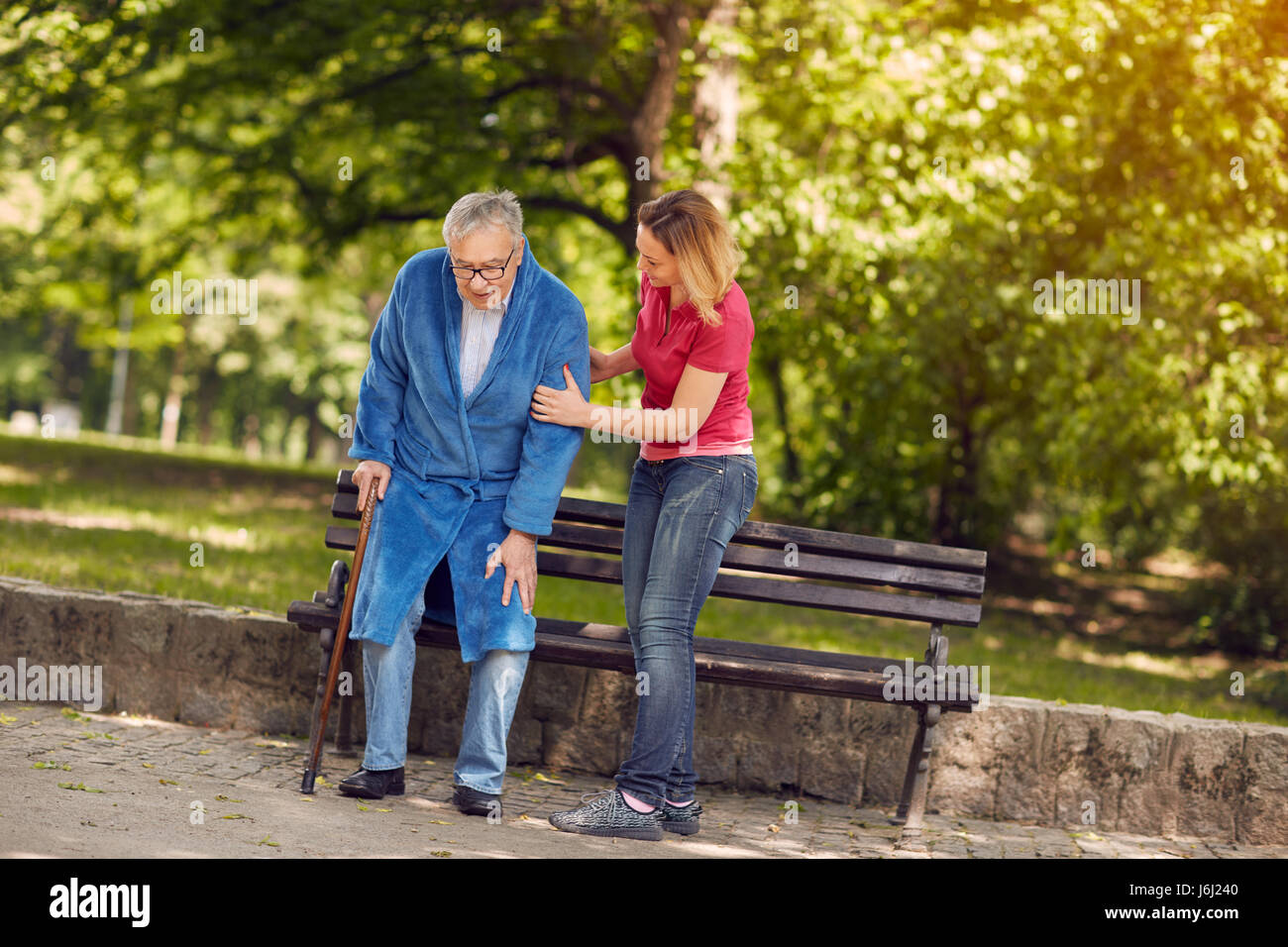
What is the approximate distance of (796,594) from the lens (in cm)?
479

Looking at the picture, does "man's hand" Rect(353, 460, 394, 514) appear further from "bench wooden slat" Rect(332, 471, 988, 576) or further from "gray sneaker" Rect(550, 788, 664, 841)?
"gray sneaker" Rect(550, 788, 664, 841)

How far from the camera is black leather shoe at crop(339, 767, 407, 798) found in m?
4.30

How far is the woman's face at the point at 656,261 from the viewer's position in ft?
13.9

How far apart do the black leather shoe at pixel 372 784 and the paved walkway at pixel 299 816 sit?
32 mm

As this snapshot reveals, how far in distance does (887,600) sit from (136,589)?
364 centimetres

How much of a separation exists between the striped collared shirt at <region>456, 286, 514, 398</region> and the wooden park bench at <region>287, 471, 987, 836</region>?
622 millimetres

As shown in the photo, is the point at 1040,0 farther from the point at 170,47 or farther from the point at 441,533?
the point at 441,533

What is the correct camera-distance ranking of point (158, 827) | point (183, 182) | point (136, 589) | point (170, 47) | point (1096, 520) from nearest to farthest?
1. point (158, 827)
2. point (136, 589)
3. point (1096, 520)
4. point (170, 47)
5. point (183, 182)

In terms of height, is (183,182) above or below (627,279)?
above

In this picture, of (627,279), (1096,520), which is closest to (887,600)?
(1096,520)

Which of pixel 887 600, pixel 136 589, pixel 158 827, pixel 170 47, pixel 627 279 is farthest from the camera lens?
pixel 627 279

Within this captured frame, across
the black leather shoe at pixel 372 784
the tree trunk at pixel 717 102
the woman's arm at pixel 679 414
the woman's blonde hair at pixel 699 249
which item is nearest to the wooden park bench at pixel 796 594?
the black leather shoe at pixel 372 784

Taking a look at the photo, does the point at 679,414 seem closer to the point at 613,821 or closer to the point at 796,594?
the point at 796,594

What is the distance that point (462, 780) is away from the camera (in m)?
4.30
